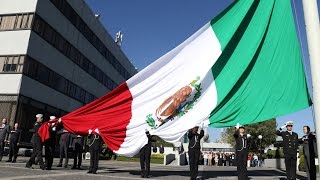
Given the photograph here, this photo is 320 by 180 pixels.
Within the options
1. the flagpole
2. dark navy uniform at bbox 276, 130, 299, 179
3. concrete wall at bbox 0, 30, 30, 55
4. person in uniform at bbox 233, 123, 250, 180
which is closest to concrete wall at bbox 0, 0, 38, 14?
concrete wall at bbox 0, 30, 30, 55

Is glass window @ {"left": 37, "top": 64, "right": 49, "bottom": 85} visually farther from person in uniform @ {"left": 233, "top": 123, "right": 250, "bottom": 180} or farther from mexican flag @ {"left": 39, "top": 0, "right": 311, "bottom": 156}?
person in uniform @ {"left": 233, "top": 123, "right": 250, "bottom": 180}

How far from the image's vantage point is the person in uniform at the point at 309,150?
11070 mm

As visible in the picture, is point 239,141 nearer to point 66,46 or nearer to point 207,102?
point 207,102

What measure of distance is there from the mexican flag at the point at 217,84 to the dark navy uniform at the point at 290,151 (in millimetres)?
3073

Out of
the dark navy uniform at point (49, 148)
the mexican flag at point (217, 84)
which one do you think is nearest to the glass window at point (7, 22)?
the dark navy uniform at point (49, 148)

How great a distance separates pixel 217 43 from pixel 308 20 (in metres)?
4.13

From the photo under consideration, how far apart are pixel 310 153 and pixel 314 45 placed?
6.84 meters

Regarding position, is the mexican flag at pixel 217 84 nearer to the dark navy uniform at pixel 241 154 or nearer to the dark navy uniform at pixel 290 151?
the dark navy uniform at pixel 241 154

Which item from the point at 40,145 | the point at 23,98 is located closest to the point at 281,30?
the point at 40,145

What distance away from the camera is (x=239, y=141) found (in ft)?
35.6

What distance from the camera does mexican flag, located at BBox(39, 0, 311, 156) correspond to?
8422mm

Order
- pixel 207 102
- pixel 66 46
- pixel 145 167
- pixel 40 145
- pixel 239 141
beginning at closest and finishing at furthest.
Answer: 1. pixel 207 102
2. pixel 239 141
3. pixel 145 167
4. pixel 40 145
5. pixel 66 46

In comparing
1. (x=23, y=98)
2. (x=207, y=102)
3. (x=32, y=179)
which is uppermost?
(x=23, y=98)

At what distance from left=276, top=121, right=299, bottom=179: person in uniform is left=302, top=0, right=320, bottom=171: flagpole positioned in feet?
20.2
